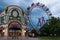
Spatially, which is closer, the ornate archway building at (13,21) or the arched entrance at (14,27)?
the ornate archway building at (13,21)

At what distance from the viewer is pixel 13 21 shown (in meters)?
34.8

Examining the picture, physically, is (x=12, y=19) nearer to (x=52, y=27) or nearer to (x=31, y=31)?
(x=31, y=31)

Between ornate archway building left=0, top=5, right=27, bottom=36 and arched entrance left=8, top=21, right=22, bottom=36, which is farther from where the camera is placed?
arched entrance left=8, top=21, right=22, bottom=36

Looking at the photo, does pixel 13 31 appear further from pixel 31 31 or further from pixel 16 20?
pixel 31 31

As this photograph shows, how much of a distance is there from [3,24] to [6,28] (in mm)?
1246

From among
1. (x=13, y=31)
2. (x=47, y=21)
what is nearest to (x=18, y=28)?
(x=13, y=31)

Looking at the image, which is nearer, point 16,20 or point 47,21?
point 47,21

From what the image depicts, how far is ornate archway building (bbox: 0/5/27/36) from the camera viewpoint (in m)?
34.2

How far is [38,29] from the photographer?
102 feet

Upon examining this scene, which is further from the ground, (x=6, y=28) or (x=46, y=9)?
(x=46, y=9)

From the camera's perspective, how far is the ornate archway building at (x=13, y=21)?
34156mm

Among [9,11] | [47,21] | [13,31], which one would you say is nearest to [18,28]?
[13,31]

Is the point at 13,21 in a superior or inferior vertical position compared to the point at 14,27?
superior

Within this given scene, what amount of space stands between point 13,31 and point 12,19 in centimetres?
222
